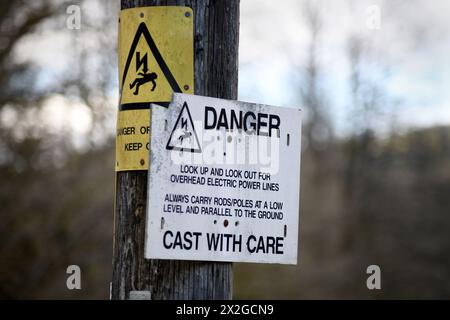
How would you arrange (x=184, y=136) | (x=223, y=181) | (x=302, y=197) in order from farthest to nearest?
1. (x=302, y=197)
2. (x=223, y=181)
3. (x=184, y=136)

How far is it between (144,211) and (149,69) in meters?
0.54

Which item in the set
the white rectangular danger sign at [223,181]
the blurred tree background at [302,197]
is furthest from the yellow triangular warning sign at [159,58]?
the blurred tree background at [302,197]

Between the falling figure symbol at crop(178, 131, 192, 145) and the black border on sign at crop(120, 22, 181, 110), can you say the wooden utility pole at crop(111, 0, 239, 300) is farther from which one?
the falling figure symbol at crop(178, 131, 192, 145)

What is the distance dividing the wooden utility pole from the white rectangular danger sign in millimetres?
81

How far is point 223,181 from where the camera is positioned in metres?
3.18

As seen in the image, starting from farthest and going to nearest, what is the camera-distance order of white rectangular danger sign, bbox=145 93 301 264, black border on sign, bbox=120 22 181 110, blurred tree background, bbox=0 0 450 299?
blurred tree background, bbox=0 0 450 299
black border on sign, bbox=120 22 181 110
white rectangular danger sign, bbox=145 93 301 264

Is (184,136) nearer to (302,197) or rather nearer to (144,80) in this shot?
(144,80)

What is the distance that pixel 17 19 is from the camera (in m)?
14.8

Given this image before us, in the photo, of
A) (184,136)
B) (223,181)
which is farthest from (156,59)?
(223,181)

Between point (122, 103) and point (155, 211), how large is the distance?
0.51m

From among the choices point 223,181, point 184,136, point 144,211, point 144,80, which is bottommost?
point 144,211

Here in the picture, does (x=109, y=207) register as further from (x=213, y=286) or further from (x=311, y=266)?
(x=213, y=286)

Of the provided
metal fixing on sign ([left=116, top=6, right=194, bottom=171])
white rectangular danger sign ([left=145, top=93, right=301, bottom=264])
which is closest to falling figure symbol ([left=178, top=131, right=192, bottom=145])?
white rectangular danger sign ([left=145, top=93, right=301, bottom=264])

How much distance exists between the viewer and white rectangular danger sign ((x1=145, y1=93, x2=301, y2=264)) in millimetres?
3021
